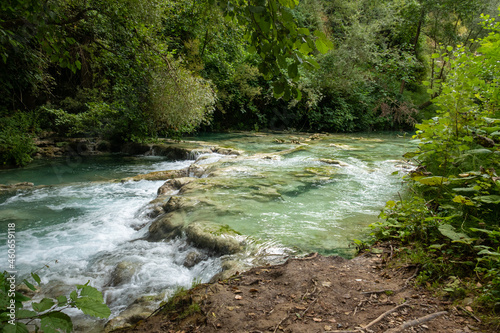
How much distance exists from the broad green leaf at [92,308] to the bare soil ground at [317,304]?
0.92 m

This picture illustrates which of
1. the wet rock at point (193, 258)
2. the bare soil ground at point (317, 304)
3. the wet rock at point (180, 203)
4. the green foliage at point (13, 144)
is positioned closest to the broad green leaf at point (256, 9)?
the bare soil ground at point (317, 304)

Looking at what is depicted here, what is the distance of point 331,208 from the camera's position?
18.0ft

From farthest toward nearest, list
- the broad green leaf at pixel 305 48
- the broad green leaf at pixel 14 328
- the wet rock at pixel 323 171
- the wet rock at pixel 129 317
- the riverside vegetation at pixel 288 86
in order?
the wet rock at pixel 323 171
the wet rock at pixel 129 317
the riverside vegetation at pixel 288 86
the broad green leaf at pixel 305 48
the broad green leaf at pixel 14 328

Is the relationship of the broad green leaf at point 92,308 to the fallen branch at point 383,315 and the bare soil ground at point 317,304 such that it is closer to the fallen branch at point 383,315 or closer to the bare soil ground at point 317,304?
the bare soil ground at point 317,304

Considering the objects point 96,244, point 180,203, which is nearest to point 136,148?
point 180,203

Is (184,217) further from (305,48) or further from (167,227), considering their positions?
(305,48)

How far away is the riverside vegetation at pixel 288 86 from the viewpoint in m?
2.39

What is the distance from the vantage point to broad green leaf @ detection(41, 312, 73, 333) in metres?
1.50

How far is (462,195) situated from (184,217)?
3.90 meters

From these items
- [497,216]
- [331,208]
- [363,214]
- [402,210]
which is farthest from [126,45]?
[497,216]

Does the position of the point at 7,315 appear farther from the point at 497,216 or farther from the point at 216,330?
the point at 497,216

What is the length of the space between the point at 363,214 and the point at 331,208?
0.59 meters

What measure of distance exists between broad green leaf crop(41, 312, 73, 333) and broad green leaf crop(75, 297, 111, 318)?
0.27 feet

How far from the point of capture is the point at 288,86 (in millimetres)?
1703
